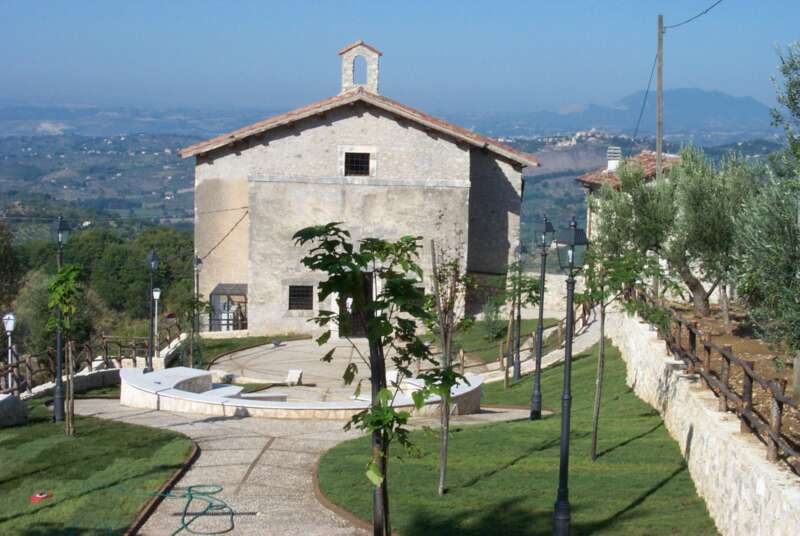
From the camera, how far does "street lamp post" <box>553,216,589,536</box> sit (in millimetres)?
11953

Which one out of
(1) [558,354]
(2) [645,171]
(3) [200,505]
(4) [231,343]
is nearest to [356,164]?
(4) [231,343]

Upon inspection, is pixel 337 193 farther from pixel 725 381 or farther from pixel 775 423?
pixel 775 423

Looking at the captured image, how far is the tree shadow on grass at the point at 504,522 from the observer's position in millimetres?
12602

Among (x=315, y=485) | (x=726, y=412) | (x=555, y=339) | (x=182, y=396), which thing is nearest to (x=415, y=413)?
(x=182, y=396)

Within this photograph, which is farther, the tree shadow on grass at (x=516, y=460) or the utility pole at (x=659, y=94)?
the utility pole at (x=659, y=94)

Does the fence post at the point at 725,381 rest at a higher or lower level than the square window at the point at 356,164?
lower

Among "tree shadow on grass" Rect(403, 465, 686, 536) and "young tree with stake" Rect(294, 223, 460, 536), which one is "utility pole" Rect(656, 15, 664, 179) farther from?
"young tree with stake" Rect(294, 223, 460, 536)

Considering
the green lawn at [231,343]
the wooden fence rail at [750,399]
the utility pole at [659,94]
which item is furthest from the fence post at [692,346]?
the green lawn at [231,343]

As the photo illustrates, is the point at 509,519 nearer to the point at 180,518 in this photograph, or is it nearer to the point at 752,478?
the point at 752,478

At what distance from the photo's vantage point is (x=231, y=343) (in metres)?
35.5

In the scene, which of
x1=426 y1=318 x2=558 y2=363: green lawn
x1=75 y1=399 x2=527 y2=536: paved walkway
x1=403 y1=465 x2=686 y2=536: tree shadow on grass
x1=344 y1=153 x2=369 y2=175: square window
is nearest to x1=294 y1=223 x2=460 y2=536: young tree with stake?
x1=403 y1=465 x2=686 y2=536: tree shadow on grass

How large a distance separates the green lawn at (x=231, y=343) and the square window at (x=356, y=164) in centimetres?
590

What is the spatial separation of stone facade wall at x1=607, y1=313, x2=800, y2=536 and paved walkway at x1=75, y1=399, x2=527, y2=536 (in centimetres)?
417

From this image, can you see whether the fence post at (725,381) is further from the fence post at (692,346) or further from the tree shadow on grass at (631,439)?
the fence post at (692,346)
